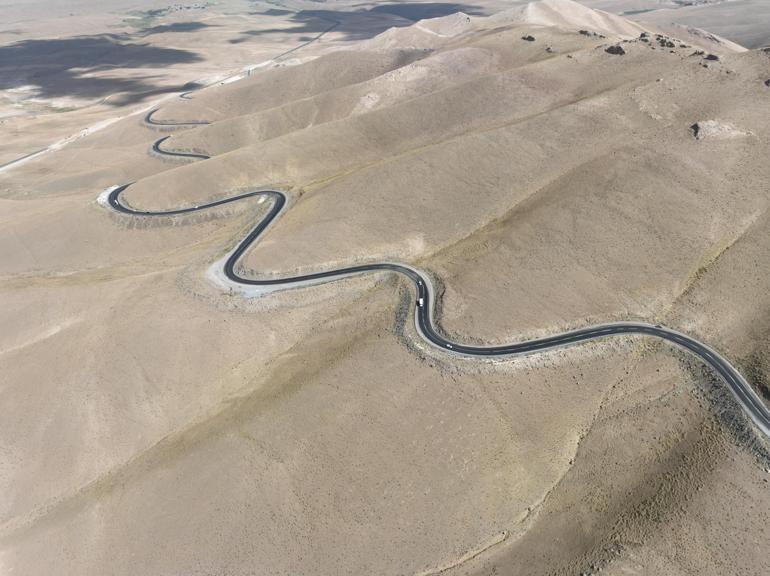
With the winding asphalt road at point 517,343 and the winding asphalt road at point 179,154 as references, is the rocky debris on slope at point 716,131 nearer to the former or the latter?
the winding asphalt road at point 517,343

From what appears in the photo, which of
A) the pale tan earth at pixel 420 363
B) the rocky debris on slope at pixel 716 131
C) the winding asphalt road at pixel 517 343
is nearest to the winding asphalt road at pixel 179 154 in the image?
the pale tan earth at pixel 420 363

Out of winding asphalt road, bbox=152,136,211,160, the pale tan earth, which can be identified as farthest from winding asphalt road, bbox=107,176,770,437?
winding asphalt road, bbox=152,136,211,160

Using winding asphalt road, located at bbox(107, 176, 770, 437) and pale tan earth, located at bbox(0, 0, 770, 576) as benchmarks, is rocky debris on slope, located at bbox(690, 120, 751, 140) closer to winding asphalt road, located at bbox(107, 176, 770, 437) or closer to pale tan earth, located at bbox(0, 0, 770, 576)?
pale tan earth, located at bbox(0, 0, 770, 576)

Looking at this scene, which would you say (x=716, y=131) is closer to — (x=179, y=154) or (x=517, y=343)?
(x=517, y=343)

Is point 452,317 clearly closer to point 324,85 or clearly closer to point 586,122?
point 586,122

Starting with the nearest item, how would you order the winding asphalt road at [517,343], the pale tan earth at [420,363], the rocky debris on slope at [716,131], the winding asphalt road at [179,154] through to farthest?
the pale tan earth at [420,363] → the winding asphalt road at [517,343] → the rocky debris on slope at [716,131] → the winding asphalt road at [179,154]

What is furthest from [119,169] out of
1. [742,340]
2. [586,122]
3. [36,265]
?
[742,340]
